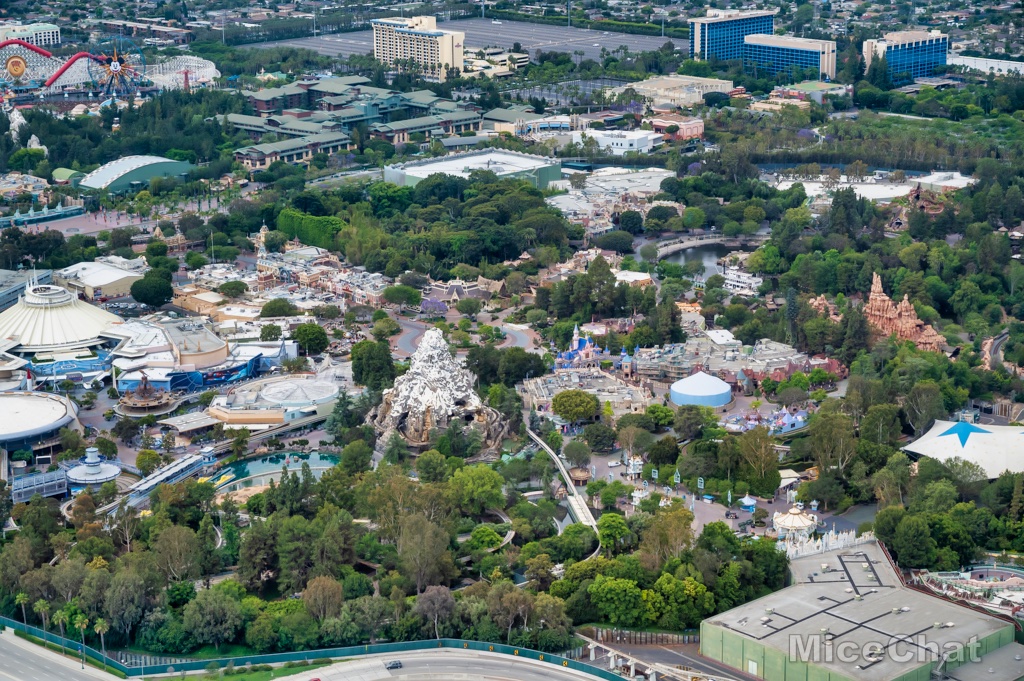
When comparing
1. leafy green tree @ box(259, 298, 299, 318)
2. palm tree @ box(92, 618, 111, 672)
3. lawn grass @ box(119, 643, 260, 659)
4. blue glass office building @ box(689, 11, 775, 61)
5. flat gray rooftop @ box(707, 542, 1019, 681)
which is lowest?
lawn grass @ box(119, 643, 260, 659)

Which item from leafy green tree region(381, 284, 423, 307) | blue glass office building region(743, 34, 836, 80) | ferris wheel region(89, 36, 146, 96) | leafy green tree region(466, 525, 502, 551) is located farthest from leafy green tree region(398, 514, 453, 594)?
blue glass office building region(743, 34, 836, 80)

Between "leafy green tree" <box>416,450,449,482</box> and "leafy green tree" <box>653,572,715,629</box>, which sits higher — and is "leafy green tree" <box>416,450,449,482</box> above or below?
above

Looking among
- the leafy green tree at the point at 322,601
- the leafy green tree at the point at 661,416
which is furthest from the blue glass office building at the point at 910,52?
the leafy green tree at the point at 322,601

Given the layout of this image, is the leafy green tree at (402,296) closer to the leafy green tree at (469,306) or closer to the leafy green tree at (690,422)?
the leafy green tree at (469,306)

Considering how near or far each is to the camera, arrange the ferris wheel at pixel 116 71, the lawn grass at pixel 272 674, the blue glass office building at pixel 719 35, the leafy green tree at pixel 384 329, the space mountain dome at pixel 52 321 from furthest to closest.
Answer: the blue glass office building at pixel 719 35 → the ferris wheel at pixel 116 71 → the leafy green tree at pixel 384 329 → the space mountain dome at pixel 52 321 → the lawn grass at pixel 272 674

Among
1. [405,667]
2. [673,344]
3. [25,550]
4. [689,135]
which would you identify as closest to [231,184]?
[689,135]

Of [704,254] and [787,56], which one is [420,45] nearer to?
[787,56]

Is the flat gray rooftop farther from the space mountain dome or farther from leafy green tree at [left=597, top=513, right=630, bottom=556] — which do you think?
the space mountain dome
